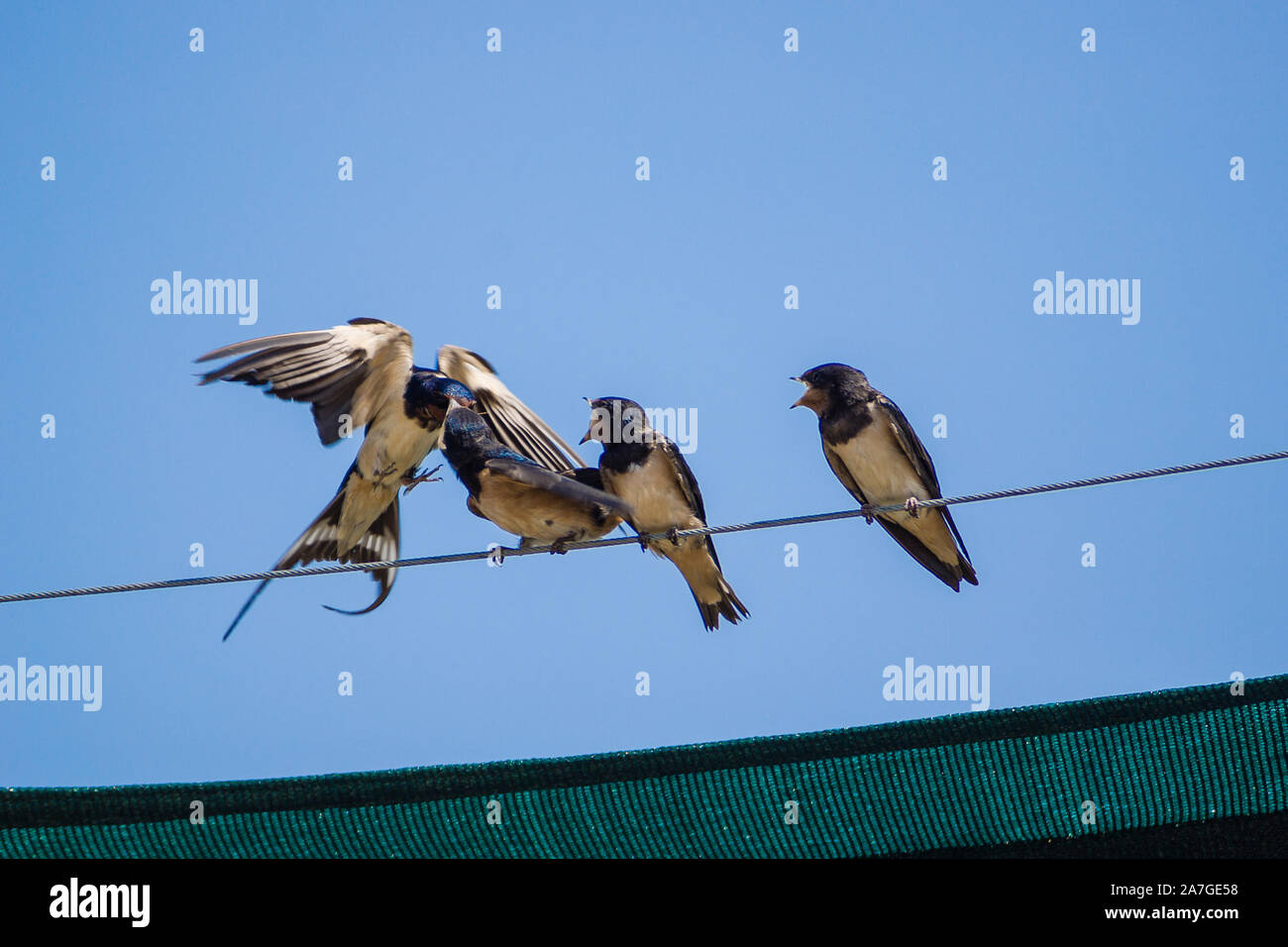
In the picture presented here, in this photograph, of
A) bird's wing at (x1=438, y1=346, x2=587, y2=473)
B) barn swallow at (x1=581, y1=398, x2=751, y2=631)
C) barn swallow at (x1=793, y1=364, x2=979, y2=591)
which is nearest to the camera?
barn swallow at (x1=581, y1=398, x2=751, y2=631)

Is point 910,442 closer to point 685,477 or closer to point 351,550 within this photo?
point 685,477

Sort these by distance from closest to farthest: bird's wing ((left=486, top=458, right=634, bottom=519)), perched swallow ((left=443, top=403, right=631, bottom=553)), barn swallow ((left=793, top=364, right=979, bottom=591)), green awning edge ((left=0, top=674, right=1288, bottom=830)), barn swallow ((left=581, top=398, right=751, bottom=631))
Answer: green awning edge ((left=0, top=674, right=1288, bottom=830))
bird's wing ((left=486, top=458, right=634, bottom=519))
perched swallow ((left=443, top=403, right=631, bottom=553))
barn swallow ((left=581, top=398, right=751, bottom=631))
barn swallow ((left=793, top=364, right=979, bottom=591))

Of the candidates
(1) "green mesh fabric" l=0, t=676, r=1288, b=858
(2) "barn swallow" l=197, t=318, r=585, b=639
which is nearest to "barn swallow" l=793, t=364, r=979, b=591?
(2) "barn swallow" l=197, t=318, r=585, b=639

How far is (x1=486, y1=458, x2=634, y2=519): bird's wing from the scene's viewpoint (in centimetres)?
454

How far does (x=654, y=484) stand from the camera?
5.42 metres

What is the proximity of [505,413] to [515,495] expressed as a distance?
1.59 m

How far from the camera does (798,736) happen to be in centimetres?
295

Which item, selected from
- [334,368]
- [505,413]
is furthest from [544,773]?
[505,413]

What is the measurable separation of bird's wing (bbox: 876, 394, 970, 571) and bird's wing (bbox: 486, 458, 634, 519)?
1203 millimetres

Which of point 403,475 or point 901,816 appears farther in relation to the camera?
point 403,475

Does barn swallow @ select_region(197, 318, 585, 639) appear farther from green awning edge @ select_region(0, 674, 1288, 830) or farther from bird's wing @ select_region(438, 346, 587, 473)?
green awning edge @ select_region(0, 674, 1288, 830)
